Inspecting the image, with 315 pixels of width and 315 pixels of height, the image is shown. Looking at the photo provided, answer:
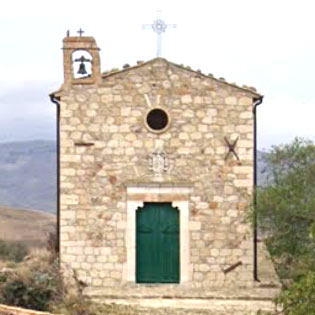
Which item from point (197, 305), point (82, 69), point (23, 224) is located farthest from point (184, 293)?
point (23, 224)

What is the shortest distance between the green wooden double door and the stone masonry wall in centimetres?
38

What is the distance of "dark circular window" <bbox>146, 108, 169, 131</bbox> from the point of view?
70.7 ft

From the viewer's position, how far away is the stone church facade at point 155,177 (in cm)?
2142

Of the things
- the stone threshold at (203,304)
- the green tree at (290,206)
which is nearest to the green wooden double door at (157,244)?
the stone threshold at (203,304)

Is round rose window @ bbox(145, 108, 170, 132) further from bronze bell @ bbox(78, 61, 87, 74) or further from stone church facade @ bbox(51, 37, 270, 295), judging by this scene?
bronze bell @ bbox(78, 61, 87, 74)

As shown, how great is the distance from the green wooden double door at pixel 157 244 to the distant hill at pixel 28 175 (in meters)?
60.1

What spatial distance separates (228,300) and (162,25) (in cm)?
639

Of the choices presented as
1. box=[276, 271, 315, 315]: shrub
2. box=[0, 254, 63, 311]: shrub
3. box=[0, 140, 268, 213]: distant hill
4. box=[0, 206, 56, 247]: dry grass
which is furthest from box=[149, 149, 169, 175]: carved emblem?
box=[0, 140, 268, 213]: distant hill

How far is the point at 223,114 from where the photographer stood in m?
21.6

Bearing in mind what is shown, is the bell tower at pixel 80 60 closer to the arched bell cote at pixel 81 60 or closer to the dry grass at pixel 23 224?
the arched bell cote at pixel 81 60

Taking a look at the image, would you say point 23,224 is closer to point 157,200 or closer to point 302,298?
point 157,200

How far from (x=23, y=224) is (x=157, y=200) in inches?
1200

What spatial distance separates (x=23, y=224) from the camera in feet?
168

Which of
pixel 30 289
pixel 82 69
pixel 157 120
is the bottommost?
pixel 30 289
